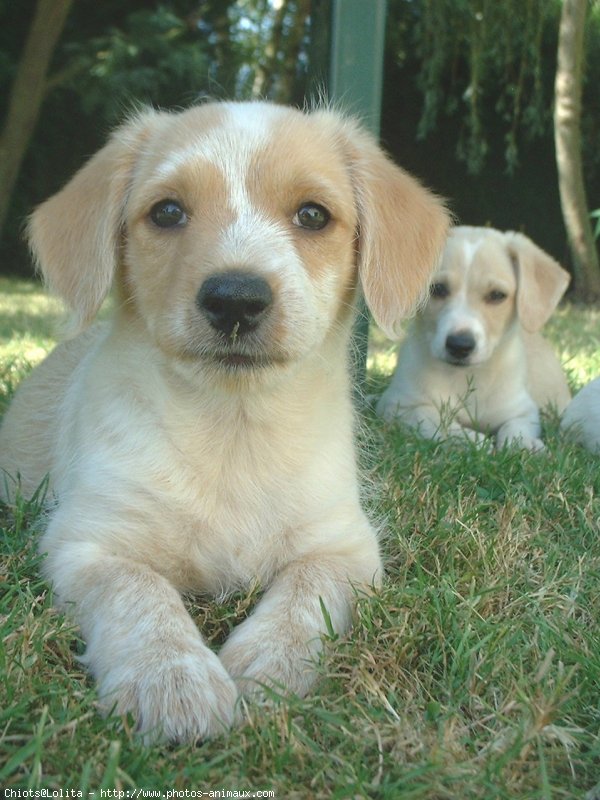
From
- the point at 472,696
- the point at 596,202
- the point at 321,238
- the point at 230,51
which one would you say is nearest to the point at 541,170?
the point at 596,202

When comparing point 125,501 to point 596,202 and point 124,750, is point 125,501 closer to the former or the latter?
point 124,750

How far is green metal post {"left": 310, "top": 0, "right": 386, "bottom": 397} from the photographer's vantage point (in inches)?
178

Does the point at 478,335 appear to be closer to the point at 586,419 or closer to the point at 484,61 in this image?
the point at 586,419

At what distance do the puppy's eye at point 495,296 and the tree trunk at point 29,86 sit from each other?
8.85 m

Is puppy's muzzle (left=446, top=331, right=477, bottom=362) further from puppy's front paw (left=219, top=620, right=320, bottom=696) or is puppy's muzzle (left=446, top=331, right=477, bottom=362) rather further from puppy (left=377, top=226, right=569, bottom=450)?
puppy's front paw (left=219, top=620, right=320, bottom=696)

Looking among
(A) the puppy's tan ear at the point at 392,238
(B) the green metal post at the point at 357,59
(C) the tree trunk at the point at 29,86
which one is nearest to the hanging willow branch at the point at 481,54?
(C) the tree trunk at the point at 29,86

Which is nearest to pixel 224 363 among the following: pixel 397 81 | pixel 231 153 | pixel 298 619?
pixel 231 153

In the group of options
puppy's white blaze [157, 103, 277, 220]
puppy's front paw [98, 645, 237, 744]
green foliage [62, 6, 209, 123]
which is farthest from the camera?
green foliage [62, 6, 209, 123]

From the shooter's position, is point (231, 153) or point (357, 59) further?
point (357, 59)

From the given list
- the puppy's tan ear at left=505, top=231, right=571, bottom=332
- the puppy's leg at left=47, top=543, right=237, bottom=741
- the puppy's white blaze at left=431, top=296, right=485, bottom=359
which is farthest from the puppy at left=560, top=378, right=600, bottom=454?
the puppy's leg at left=47, top=543, right=237, bottom=741

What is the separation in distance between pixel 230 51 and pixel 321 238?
1222cm

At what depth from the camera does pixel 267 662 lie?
2.04 m

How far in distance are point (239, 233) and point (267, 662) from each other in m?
1.19

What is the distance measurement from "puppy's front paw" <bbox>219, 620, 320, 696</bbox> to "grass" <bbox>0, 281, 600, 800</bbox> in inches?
2.1
